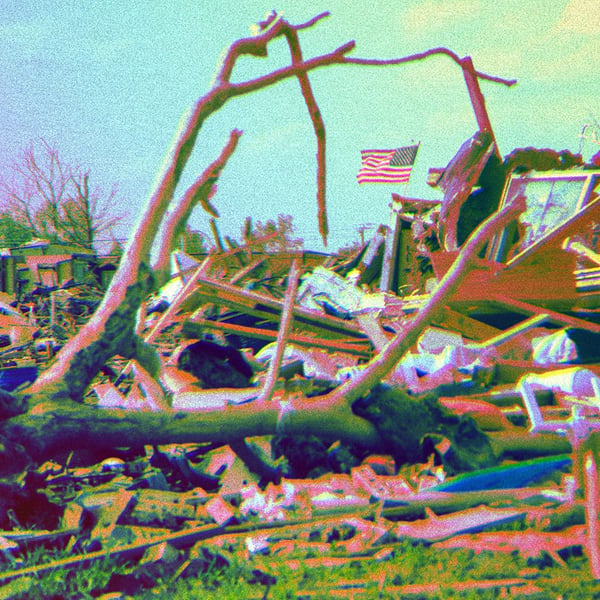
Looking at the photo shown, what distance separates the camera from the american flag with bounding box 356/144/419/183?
16672mm


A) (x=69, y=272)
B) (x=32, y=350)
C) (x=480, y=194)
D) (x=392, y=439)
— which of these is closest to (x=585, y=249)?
(x=480, y=194)

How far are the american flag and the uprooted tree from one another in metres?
12.3

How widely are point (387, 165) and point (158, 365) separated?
45.1ft

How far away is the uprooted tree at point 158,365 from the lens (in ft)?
10.5

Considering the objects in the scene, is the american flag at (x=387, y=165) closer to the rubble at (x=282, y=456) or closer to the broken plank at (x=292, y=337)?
the broken plank at (x=292, y=337)

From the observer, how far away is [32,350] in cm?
977

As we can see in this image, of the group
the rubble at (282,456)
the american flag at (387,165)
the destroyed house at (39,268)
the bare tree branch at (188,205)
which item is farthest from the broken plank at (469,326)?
A: the destroyed house at (39,268)

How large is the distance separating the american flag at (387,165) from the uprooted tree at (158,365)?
12329 millimetres

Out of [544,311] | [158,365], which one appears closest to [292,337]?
[544,311]

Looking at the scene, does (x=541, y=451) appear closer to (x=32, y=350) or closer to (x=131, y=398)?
(x=131, y=398)

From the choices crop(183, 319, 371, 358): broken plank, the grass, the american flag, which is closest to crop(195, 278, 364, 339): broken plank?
crop(183, 319, 371, 358): broken plank

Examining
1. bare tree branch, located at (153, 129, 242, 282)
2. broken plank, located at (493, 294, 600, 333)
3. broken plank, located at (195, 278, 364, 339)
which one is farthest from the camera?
broken plank, located at (195, 278, 364, 339)

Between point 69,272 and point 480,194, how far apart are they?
11.2 meters

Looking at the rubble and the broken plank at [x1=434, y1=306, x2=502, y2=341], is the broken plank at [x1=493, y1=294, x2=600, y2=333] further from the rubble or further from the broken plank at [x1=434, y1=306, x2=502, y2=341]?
the rubble
